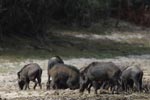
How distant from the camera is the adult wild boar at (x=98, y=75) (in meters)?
18.5

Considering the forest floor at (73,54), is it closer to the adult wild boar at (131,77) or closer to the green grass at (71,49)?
the green grass at (71,49)

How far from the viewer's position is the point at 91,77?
18719mm

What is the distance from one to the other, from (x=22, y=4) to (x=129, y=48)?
800 centimetres

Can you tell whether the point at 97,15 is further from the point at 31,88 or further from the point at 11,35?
the point at 31,88

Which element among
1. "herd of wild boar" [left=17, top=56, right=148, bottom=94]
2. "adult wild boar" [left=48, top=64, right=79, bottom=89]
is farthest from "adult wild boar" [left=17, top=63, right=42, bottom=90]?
"adult wild boar" [left=48, top=64, right=79, bottom=89]

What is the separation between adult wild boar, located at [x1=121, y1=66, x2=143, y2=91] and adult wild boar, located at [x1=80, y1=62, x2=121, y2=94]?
2.93 feet

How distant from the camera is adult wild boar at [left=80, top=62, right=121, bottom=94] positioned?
60.7 feet

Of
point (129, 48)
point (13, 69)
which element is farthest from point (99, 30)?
point (13, 69)

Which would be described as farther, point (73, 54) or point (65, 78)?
point (73, 54)

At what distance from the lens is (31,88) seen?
66.1ft

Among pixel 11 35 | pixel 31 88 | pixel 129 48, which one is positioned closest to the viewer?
pixel 31 88

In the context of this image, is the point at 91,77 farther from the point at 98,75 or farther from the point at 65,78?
the point at 65,78

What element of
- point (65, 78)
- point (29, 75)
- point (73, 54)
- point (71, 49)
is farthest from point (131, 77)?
point (71, 49)

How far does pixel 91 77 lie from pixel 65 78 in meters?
1.26
